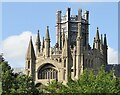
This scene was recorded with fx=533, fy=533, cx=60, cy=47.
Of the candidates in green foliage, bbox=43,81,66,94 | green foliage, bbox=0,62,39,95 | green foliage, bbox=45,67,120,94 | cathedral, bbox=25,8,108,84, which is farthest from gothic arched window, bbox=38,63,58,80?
green foliage, bbox=0,62,39,95

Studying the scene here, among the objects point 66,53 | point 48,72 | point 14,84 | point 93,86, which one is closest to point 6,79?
point 14,84

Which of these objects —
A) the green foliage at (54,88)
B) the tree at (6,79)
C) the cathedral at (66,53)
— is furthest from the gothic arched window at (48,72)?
the tree at (6,79)

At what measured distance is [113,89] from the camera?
104 feet

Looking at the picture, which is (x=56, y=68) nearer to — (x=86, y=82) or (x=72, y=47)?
(x=72, y=47)

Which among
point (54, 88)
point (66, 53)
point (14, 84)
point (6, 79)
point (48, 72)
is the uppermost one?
point (66, 53)

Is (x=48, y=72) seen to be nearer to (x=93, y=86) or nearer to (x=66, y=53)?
(x=66, y=53)

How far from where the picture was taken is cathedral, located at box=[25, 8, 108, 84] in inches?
2178

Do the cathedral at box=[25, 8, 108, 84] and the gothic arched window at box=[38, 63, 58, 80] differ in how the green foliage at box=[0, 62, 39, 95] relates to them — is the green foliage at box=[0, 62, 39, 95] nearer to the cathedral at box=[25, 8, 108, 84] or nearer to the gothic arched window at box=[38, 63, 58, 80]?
the cathedral at box=[25, 8, 108, 84]

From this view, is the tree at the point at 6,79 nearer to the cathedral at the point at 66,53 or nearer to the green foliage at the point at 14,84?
the green foliage at the point at 14,84

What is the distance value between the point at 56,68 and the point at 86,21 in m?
10.8

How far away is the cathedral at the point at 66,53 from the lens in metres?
55.3

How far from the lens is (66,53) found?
5522cm

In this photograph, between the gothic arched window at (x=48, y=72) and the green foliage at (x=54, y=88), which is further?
the gothic arched window at (x=48, y=72)

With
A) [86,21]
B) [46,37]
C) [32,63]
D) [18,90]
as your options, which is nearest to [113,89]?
[18,90]
